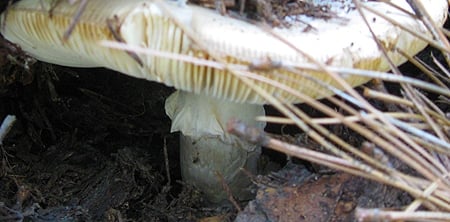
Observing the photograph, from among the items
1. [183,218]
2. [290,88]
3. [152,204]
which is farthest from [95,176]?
[290,88]

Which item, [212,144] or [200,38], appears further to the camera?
[212,144]

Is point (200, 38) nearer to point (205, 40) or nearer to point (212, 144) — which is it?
point (205, 40)

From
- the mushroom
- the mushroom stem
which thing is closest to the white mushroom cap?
the mushroom

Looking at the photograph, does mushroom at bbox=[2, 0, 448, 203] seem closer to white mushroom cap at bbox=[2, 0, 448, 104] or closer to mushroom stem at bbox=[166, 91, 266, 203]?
white mushroom cap at bbox=[2, 0, 448, 104]

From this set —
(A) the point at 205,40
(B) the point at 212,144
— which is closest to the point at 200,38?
(A) the point at 205,40

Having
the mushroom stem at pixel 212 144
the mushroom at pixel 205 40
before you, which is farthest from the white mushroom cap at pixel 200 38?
the mushroom stem at pixel 212 144

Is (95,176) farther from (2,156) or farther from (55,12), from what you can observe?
(55,12)

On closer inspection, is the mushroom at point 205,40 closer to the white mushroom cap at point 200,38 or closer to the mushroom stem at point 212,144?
the white mushroom cap at point 200,38
